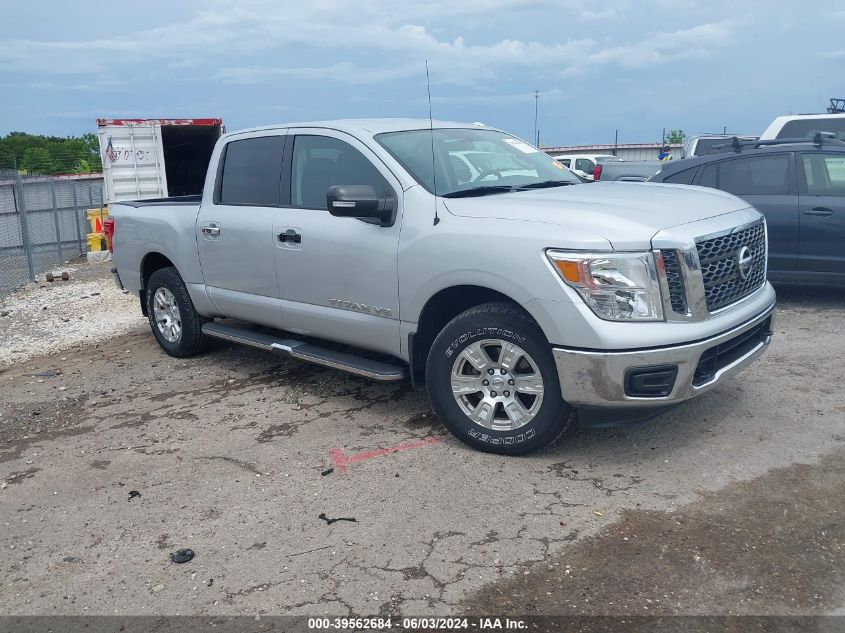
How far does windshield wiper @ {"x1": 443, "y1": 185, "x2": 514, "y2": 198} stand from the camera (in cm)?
484

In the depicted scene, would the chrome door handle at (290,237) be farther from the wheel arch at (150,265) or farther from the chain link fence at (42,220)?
the chain link fence at (42,220)

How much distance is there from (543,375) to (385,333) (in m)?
1.20

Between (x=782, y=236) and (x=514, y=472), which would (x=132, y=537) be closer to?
(x=514, y=472)

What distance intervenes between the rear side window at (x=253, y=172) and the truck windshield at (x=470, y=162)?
3.33 ft

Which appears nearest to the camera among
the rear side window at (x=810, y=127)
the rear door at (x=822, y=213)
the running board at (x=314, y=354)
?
the running board at (x=314, y=354)

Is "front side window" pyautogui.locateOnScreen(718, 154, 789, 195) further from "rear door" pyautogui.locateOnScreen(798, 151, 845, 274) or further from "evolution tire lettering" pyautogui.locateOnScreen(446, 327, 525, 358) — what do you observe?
"evolution tire lettering" pyautogui.locateOnScreen(446, 327, 525, 358)

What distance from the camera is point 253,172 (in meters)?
6.01

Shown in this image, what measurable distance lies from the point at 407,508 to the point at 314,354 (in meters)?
1.77

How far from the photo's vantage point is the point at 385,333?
16.4 ft

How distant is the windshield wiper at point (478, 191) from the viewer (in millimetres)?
4842

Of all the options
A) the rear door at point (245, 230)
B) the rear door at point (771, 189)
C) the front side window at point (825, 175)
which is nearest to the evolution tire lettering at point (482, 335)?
the rear door at point (245, 230)

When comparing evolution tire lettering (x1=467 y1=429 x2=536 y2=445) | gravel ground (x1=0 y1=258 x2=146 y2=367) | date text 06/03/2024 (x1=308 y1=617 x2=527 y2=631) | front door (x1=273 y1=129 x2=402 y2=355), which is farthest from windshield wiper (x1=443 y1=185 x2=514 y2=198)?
gravel ground (x1=0 y1=258 x2=146 y2=367)

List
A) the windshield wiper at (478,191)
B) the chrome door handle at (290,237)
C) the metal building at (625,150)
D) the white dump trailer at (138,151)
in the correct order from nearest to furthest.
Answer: the windshield wiper at (478,191) < the chrome door handle at (290,237) < the white dump trailer at (138,151) < the metal building at (625,150)

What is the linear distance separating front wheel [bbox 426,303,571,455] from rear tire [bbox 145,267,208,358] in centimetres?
298
